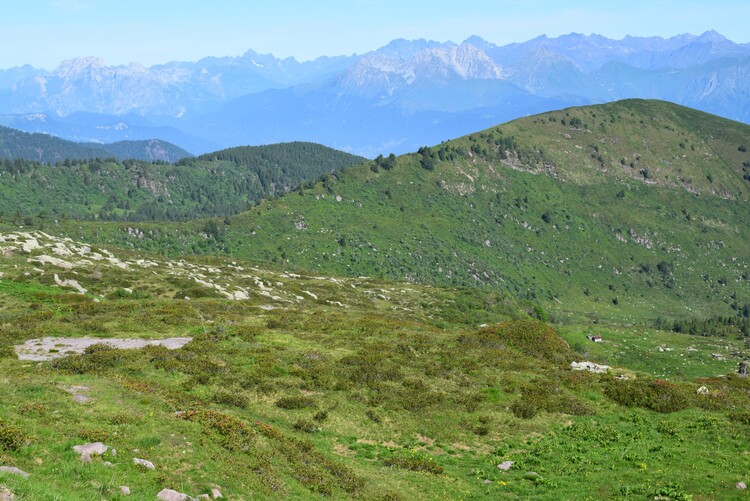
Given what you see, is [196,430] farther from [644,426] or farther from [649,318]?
[649,318]

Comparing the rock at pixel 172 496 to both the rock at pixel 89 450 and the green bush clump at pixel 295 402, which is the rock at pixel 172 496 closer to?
the rock at pixel 89 450

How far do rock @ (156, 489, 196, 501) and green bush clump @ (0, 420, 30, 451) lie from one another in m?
5.23

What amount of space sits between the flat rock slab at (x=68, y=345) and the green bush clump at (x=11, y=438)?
16670 mm

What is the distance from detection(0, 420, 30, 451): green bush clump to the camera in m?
17.7

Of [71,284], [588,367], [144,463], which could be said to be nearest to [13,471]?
[144,463]

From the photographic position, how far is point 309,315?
57.4m

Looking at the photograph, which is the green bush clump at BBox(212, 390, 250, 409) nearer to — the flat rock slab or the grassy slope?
the grassy slope

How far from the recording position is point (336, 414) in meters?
32.1

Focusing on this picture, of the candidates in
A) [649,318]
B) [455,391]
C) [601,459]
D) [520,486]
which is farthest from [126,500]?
[649,318]

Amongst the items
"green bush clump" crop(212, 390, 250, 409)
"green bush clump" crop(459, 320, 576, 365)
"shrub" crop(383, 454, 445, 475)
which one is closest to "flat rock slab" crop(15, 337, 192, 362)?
"green bush clump" crop(212, 390, 250, 409)

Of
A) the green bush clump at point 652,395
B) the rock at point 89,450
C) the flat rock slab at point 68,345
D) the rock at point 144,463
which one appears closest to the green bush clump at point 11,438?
the rock at point 89,450

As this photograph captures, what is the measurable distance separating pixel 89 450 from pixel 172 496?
3.98 meters

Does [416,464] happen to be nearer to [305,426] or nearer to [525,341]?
[305,426]

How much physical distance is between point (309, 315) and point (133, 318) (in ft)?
57.6
